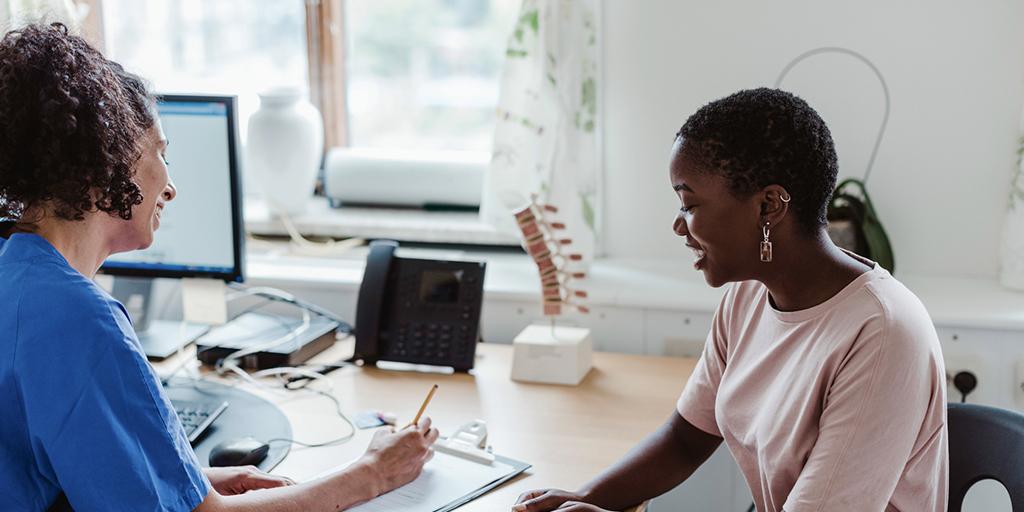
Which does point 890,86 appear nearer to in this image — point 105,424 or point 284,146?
point 284,146

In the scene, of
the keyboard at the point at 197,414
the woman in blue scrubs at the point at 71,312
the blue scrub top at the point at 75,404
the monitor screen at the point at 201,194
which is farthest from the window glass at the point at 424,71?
the blue scrub top at the point at 75,404

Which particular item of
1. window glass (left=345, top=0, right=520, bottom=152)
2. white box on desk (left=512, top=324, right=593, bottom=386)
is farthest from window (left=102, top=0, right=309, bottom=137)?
white box on desk (left=512, top=324, right=593, bottom=386)

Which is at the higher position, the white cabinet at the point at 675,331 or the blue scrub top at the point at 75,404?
the blue scrub top at the point at 75,404

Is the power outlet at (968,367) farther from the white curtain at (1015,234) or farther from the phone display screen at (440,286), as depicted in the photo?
the phone display screen at (440,286)

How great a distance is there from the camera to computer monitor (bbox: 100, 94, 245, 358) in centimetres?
191

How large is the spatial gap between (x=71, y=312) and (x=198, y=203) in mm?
870

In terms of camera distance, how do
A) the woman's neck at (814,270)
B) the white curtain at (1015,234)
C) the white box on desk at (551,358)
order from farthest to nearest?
the white curtain at (1015,234)
the white box on desk at (551,358)
the woman's neck at (814,270)

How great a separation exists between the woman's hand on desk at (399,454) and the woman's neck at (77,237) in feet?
1.48

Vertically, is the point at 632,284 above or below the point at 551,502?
above

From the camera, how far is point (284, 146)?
8.09 feet

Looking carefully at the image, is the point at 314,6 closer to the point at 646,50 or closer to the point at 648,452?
the point at 646,50

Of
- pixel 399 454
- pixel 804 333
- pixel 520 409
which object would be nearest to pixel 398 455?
pixel 399 454

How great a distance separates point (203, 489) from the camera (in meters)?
1.18

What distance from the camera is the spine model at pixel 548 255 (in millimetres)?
1900
